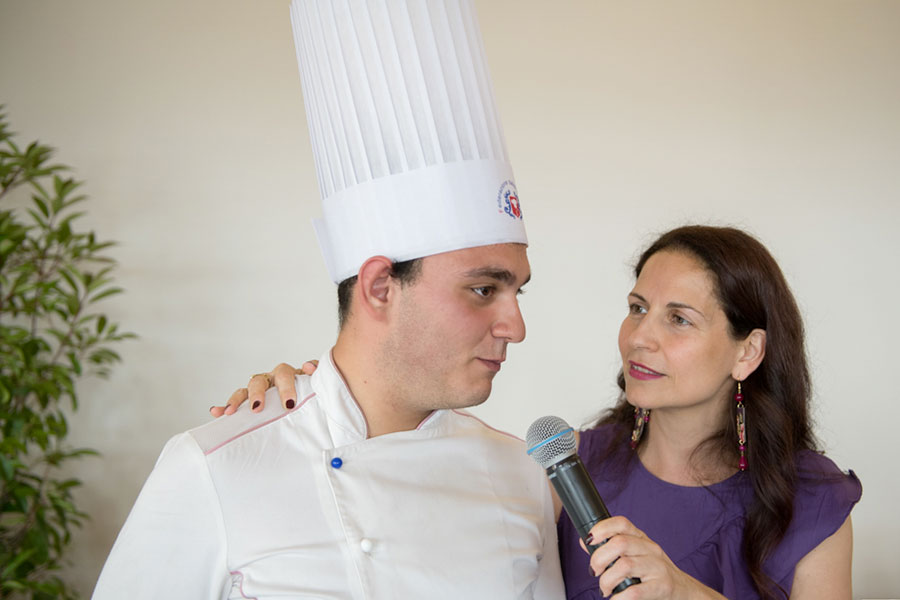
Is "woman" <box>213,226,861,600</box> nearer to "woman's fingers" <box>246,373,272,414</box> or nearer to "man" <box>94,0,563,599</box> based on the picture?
"man" <box>94,0,563,599</box>

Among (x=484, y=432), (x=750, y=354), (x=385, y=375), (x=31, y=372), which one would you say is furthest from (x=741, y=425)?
(x=31, y=372)

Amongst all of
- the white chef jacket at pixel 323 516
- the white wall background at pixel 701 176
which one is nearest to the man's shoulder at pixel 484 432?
the white chef jacket at pixel 323 516

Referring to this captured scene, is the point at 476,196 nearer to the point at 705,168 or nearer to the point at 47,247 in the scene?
the point at 47,247

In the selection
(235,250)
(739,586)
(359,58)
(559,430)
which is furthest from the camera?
(235,250)

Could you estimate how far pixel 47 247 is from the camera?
2820mm

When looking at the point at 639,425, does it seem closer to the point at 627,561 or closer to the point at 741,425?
the point at 741,425

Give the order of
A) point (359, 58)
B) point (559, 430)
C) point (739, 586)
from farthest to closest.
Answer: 1. point (739, 586)
2. point (359, 58)
3. point (559, 430)

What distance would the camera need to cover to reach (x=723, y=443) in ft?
6.56

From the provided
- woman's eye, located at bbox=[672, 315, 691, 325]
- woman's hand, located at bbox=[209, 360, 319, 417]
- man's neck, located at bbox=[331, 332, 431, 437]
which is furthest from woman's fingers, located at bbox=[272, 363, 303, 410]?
woman's eye, located at bbox=[672, 315, 691, 325]

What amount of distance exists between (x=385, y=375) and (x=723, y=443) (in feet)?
3.46

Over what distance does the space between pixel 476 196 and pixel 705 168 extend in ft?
7.82

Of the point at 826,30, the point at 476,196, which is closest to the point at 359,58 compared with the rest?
the point at 476,196

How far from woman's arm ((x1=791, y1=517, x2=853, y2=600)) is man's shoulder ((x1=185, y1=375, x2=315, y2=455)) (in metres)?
1.19

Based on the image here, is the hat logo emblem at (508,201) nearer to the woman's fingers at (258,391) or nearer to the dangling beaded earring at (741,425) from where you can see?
the woman's fingers at (258,391)
